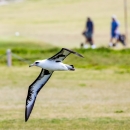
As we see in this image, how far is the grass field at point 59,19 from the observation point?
43.9 metres

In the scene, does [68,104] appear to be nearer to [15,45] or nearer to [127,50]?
[127,50]

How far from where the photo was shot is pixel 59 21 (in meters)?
56.6

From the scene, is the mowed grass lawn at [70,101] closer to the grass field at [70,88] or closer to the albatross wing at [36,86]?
the grass field at [70,88]

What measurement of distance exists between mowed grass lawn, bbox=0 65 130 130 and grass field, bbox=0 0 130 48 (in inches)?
522

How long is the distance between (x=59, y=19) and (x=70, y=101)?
39928 millimetres

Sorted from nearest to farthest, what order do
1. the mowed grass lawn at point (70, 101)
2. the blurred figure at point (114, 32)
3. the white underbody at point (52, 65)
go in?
the white underbody at point (52, 65), the mowed grass lawn at point (70, 101), the blurred figure at point (114, 32)

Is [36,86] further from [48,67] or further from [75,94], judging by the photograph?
[75,94]

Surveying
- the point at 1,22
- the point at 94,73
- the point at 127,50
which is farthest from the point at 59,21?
the point at 94,73

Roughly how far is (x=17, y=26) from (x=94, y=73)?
27.8 meters

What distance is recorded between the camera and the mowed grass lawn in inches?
544

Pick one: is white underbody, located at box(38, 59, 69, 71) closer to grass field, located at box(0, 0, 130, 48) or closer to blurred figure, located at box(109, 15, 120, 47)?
blurred figure, located at box(109, 15, 120, 47)

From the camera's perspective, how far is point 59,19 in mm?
58375

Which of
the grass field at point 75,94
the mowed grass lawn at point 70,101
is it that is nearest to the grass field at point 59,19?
the grass field at point 75,94

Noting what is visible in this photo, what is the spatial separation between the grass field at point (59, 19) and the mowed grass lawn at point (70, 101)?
1327 cm
